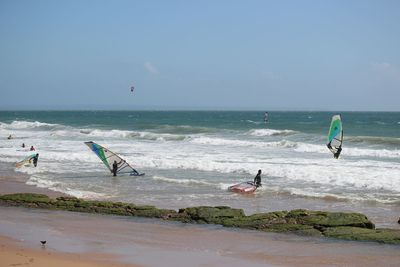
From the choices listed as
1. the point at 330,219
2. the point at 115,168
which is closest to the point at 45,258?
the point at 330,219

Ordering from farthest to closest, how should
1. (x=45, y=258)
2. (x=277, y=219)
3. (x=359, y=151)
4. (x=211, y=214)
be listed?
(x=359, y=151) → (x=211, y=214) → (x=277, y=219) → (x=45, y=258)

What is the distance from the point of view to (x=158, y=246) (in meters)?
9.31

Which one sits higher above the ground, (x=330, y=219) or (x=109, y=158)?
(x=109, y=158)

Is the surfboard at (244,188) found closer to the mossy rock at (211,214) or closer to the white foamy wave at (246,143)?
→ the mossy rock at (211,214)

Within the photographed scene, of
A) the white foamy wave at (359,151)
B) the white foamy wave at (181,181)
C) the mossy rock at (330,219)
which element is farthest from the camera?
the white foamy wave at (359,151)

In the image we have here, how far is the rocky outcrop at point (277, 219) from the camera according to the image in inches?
399

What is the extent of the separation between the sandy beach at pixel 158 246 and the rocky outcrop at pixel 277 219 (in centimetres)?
31

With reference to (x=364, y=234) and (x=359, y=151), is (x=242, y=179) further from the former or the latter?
(x=359, y=151)

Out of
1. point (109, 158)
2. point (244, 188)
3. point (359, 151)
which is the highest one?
point (359, 151)

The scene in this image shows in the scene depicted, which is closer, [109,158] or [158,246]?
[158,246]

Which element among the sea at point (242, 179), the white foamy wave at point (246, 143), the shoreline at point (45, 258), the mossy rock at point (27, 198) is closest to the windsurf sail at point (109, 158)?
the sea at point (242, 179)

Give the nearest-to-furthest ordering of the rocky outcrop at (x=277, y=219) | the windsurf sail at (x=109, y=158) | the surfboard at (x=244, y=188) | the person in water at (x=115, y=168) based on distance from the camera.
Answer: the rocky outcrop at (x=277, y=219) → the surfboard at (x=244, y=188) → the person in water at (x=115, y=168) → the windsurf sail at (x=109, y=158)

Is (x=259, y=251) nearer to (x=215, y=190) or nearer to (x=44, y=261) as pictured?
(x=44, y=261)

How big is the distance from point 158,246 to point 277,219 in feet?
9.50
